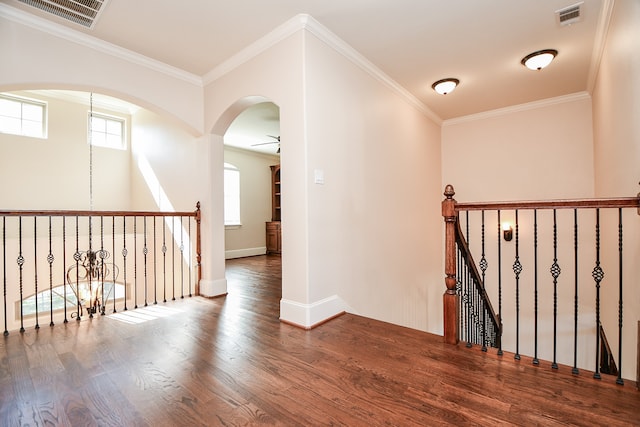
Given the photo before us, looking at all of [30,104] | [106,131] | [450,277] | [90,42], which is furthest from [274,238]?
[450,277]

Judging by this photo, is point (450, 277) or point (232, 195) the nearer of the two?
point (450, 277)

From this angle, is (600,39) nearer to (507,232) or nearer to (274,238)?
(507,232)

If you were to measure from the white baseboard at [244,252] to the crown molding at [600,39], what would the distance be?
7.22 metres

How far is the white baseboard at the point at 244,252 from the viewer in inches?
300

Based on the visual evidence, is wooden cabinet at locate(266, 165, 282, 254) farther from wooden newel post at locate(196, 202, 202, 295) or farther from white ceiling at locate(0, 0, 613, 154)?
white ceiling at locate(0, 0, 613, 154)

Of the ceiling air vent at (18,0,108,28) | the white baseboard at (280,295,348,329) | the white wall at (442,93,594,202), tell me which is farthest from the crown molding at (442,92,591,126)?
the ceiling air vent at (18,0,108,28)

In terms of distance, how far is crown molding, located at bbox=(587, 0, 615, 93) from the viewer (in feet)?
8.50

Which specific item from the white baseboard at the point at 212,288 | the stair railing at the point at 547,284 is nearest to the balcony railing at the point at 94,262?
the white baseboard at the point at 212,288

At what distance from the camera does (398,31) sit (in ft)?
9.57

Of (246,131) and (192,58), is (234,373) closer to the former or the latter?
(192,58)

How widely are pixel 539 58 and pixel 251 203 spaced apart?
666cm

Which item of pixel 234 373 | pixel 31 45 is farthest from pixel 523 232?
pixel 31 45

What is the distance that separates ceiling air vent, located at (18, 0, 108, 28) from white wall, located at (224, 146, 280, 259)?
5083 millimetres

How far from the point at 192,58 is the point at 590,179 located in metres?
5.60
